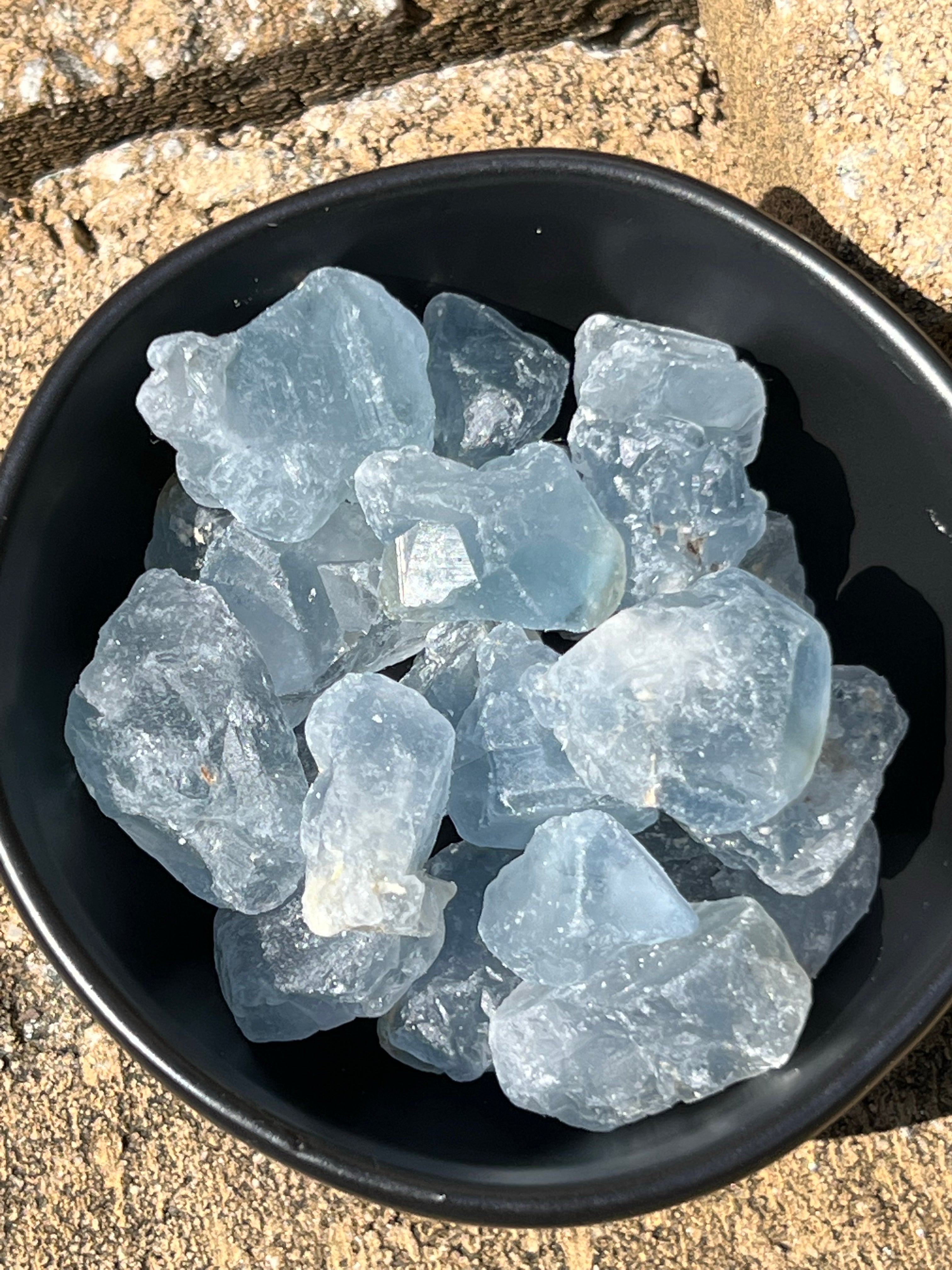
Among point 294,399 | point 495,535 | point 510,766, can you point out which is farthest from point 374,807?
point 294,399

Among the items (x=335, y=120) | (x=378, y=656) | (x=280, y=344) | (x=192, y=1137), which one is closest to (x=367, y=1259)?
(x=192, y=1137)

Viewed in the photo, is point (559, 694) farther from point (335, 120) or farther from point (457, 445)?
point (335, 120)

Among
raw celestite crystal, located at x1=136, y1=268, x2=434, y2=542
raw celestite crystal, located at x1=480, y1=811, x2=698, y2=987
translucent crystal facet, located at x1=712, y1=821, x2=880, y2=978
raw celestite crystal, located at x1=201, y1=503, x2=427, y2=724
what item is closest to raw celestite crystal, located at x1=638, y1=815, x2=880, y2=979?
translucent crystal facet, located at x1=712, y1=821, x2=880, y2=978

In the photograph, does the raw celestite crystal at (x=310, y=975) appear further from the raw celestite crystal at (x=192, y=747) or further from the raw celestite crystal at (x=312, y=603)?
the raw celestite crystal at (x=312, y=603)

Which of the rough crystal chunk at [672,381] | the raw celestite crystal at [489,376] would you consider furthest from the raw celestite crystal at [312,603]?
the rough crystal chunk at [672,381]

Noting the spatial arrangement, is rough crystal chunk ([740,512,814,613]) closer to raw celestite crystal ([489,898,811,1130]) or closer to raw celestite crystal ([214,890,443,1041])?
raw celestite crystal ([489,898,811,1130])

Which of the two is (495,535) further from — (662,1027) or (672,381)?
(662,1027)
